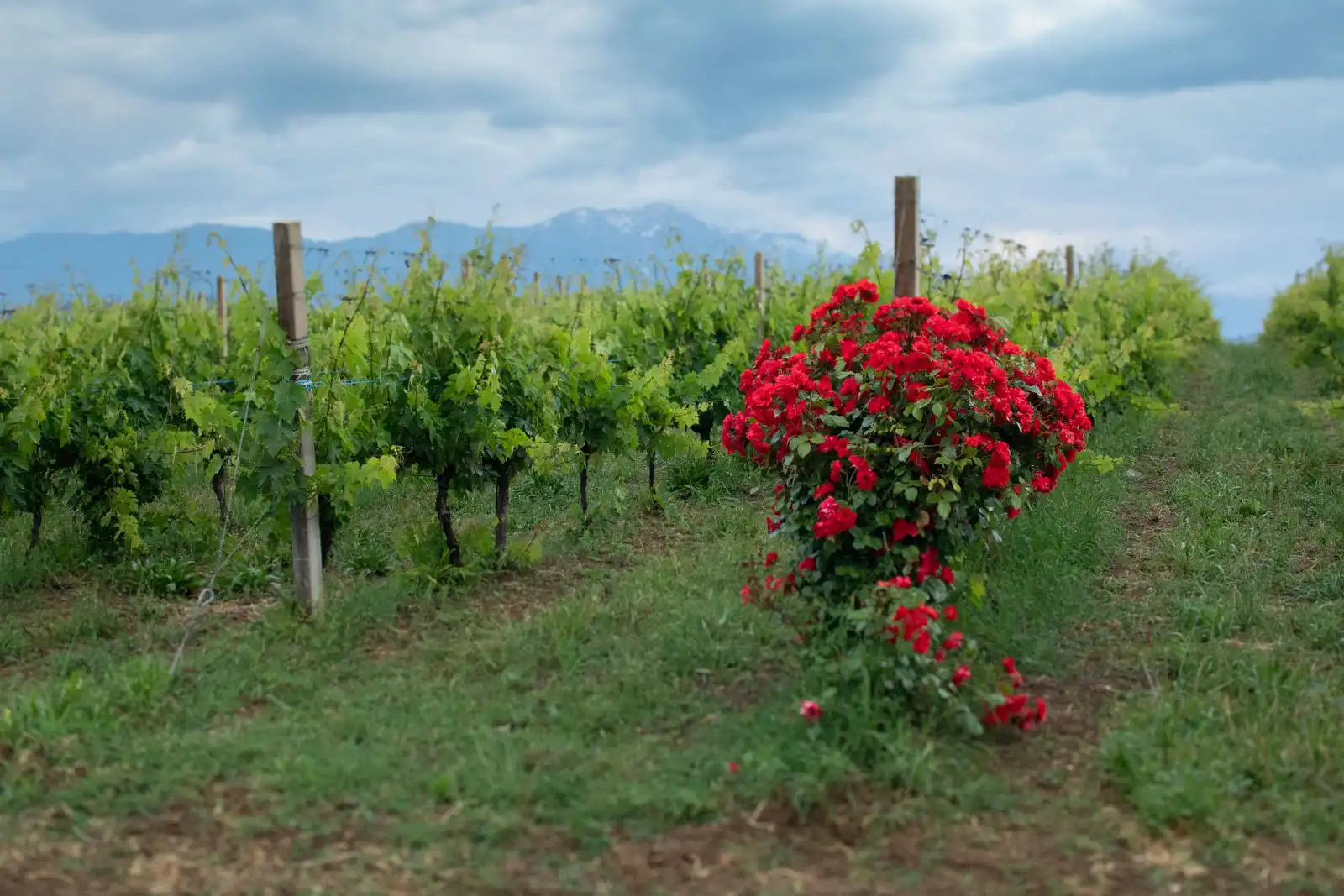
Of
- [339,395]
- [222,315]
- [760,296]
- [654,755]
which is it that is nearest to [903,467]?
[654,755]

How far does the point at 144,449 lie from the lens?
707cm

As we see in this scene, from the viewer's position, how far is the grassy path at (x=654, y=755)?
3.34 m

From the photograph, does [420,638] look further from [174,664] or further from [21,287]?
[21,287]

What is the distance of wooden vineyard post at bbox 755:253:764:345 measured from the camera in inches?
423

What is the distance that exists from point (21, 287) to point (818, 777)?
29.6 ft

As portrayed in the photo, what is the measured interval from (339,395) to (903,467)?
9.24 feet

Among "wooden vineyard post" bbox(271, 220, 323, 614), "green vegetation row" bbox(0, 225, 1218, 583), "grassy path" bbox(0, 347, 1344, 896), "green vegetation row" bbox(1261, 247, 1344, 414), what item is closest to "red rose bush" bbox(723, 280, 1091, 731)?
"grassy path" bbox(0, 347, 1344, 896)

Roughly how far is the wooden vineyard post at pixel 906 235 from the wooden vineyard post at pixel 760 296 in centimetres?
449

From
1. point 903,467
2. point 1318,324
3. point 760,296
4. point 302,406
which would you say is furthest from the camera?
point 1318,324

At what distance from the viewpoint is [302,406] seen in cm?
568

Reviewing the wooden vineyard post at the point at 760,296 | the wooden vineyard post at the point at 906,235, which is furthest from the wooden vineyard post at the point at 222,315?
the wooden vineyard post at the point at 906,235

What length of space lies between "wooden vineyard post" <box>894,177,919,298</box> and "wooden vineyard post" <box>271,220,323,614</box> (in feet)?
9.54

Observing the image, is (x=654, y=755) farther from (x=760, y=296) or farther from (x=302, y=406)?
(x=760, y=296)

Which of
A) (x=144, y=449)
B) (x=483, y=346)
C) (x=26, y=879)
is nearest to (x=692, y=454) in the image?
(x=483, y=346)
